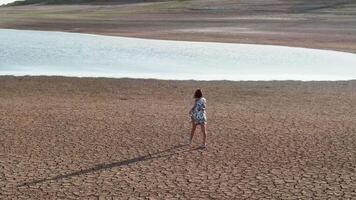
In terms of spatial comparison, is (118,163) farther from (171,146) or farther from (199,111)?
(199,111)

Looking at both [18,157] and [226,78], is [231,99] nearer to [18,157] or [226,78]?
[226,78]

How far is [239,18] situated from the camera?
70.9 meters

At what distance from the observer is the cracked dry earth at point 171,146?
1138 centimetres

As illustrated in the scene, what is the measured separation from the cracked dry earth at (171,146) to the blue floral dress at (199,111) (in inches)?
30.5

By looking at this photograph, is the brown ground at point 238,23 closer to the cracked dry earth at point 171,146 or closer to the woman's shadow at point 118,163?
the cracked dry earth at point 171,146

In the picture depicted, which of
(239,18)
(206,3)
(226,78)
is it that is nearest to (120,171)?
(226,78)

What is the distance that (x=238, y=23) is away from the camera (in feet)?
214

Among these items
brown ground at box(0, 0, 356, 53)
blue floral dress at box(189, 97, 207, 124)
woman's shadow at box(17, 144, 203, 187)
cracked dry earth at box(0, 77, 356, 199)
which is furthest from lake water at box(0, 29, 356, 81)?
blue floral dress at box(189, 97, 207, 124)

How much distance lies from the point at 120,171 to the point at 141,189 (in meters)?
1.25

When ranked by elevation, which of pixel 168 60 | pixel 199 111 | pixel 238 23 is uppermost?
pixel 238 23

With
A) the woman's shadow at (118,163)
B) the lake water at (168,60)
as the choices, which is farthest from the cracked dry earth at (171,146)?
the lake water at (168,60)

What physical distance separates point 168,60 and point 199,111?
23168 mm

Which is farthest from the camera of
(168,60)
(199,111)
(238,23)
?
(238,23)

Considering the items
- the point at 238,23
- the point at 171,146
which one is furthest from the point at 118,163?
the point at 238,23
